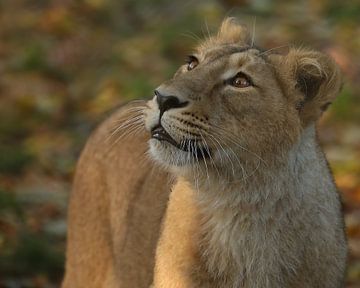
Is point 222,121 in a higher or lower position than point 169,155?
higher

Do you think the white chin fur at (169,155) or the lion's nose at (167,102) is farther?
the white chin fur at (169,155)

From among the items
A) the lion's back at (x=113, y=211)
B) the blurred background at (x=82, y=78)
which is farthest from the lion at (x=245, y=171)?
the blurred background at (x=82, y=78)

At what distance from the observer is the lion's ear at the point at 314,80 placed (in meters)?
4.80

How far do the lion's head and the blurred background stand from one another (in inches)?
101

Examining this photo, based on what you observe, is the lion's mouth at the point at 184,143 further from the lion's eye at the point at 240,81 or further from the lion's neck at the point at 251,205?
the lion's eye at the point at 240,81

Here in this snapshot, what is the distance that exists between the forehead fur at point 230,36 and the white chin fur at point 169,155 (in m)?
0.70

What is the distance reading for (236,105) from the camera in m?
4.58

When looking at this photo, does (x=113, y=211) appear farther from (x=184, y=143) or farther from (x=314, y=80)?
(x=314, y=80)

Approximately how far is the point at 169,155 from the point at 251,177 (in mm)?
367

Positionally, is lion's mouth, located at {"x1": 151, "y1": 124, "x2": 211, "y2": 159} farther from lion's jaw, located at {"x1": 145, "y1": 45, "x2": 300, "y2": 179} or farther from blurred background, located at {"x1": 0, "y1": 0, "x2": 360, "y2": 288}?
blurred background, located at {"x1": 0, "y1": 0, "x2": 360, "y2": 288}

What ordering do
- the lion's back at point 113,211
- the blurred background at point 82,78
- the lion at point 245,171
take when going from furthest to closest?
the blurred background at point 82,78 < the lion's back at point 113,211 < the lion at point 245,171

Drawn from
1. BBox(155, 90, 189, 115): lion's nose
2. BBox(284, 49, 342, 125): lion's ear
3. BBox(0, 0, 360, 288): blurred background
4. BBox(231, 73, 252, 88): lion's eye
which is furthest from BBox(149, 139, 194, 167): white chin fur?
BBox(0, 0, 360, 288): blurred background

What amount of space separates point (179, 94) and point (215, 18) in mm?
7162

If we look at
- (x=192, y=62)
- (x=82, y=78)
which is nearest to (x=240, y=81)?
(x=192, y=62)
